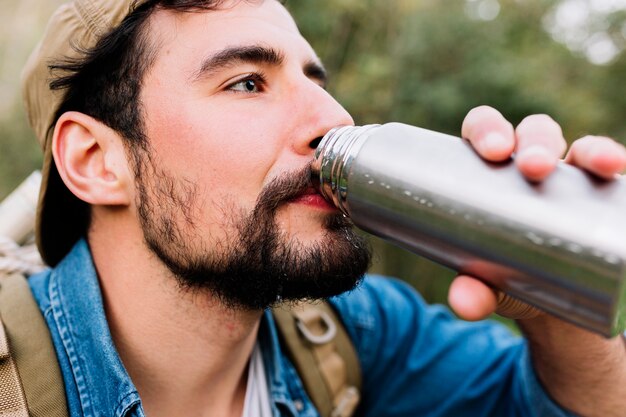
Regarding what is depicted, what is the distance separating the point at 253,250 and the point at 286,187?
8.4 inches

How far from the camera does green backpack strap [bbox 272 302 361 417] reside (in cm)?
202

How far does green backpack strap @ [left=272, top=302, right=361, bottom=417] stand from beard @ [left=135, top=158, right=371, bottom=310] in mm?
377

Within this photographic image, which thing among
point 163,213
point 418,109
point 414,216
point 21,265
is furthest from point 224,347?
point 418,109

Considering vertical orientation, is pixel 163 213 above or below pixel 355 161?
below

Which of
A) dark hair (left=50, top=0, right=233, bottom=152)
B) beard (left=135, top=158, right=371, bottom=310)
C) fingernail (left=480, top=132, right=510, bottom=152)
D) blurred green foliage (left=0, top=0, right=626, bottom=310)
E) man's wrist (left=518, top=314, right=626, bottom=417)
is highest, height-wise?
fingernail (left=480, top=132, right=510, bottom=152)

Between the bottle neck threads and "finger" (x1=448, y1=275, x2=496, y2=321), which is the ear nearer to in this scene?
the bottle neck threads

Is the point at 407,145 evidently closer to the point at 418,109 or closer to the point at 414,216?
the point at 414,216

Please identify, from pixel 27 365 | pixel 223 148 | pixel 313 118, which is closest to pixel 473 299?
pixel 313 118

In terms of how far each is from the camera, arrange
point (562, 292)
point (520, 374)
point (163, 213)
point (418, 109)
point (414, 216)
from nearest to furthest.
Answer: point (562, 292) → point (414, 216) → point (163, 213) → point (520, 374) → point (418, 109)

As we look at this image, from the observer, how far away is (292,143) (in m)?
1.56

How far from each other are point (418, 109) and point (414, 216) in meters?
8.11

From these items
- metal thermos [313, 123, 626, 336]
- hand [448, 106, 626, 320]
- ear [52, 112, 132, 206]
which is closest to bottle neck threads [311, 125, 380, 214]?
metal thermos [313, 123, 626, 336]

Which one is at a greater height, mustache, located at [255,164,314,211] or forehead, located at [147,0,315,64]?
forehead, located at [147,0,315,64]

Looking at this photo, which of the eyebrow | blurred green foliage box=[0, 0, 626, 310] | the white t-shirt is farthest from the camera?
blurred green foliage box=[0, 0, 626, 310]
